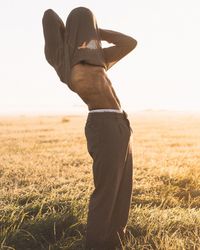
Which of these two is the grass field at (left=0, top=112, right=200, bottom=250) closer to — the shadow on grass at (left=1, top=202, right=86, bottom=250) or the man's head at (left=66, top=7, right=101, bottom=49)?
the shadow on grass at (left=1, top=202, right=86, bottom=250)

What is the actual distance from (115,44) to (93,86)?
0.45 metres

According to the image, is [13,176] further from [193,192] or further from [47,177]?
[193,192]

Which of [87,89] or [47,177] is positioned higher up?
[87,89]

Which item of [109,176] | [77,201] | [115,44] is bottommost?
[77,201]

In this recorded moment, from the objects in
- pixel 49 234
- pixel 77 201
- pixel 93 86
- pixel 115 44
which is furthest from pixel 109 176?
pixel 77 201

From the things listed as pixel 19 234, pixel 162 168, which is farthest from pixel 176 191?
pixel 19 234

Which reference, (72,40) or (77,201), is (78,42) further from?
(77,201)

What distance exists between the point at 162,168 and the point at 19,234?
5.68m

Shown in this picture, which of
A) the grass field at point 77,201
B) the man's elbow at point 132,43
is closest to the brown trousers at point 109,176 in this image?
the grass field at point 77,201

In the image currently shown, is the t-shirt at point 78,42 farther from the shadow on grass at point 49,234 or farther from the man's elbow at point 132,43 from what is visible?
the shadow on grass at point 49,234

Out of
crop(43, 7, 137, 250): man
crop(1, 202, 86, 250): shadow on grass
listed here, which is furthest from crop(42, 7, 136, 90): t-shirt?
crop(1, 202, 86, 250): shadow on grass

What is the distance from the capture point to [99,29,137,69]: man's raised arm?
414 cm

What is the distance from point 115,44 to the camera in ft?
13.7

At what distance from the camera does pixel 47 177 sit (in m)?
9.38
